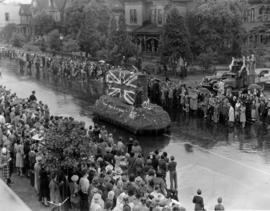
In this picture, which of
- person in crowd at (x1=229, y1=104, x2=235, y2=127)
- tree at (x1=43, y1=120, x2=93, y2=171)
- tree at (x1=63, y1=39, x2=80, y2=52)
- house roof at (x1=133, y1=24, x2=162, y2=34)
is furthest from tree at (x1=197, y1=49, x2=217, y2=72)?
tree at (x1=43, y1=120, x2=93, y2=171)

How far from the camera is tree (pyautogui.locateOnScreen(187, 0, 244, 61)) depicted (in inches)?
1928

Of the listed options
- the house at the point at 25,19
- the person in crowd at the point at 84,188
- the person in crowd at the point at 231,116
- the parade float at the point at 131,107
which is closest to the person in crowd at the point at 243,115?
the person in crowd at the point at 231,116

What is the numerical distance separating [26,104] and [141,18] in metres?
36.5

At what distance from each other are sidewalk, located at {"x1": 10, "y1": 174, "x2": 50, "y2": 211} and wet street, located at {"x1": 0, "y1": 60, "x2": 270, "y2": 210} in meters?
5.20

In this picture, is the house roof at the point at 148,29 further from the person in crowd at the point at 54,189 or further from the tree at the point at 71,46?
the person in crowd at the point at 54,189

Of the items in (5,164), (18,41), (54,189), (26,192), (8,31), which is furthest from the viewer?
(8,31)

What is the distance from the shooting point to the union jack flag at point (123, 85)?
27.4 m

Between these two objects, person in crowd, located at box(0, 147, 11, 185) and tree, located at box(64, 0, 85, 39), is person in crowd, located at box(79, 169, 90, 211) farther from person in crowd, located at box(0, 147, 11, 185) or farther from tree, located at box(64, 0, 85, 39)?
tree, located at box(64, 0, 85, 39)

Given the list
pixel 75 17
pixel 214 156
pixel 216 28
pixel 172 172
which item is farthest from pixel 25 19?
pixel 172 172

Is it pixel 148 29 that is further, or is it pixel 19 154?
pixel 148 29

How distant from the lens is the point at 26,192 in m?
19.0

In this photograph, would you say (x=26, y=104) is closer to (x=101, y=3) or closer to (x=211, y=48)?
(x=211, y=48)

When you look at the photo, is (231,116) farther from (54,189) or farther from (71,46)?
(71,46)

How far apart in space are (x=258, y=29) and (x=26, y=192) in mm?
43752
